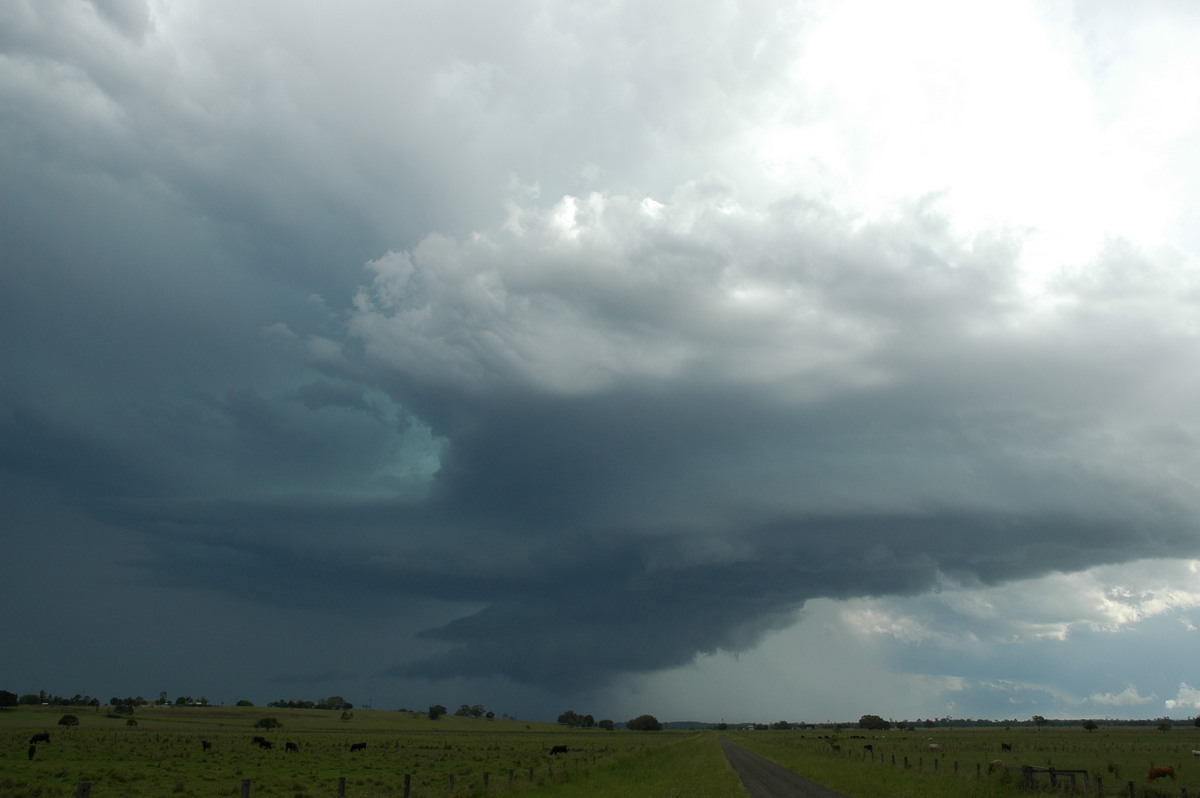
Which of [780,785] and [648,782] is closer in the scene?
[780,785]

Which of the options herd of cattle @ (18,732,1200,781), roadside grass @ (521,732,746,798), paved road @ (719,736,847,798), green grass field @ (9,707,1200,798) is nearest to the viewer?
roadside grass @ (521,732,746,798)

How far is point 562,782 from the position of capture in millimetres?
40688

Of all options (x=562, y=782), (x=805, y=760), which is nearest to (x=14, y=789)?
(x=562, y=782)

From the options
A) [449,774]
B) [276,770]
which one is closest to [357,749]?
[276,770]

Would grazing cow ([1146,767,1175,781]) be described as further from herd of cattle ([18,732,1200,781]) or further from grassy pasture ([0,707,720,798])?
grassy pasture ([0,707,720,798])

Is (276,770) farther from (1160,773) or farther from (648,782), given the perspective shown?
(1160,773)

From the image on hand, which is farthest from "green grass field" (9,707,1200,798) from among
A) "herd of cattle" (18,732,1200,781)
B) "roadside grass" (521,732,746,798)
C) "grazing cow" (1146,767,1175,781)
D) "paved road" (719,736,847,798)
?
"paved road" (719,736,847,798)

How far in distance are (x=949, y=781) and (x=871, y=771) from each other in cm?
1035

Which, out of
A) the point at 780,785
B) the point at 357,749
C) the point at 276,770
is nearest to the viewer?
the point at 780,785

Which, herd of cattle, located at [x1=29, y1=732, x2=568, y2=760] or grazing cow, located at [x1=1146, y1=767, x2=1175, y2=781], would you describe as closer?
grazing cow, located at [x1=1146, y1=767, x2=1175, y2=781]

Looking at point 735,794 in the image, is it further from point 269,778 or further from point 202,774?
point 202,774

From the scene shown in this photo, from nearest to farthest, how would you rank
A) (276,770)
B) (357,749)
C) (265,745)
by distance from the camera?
(276,770), (265,745), (357,749)

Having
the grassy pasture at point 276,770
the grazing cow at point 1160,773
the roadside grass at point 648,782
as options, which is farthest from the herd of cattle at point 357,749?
the roadside grass at point 648,782

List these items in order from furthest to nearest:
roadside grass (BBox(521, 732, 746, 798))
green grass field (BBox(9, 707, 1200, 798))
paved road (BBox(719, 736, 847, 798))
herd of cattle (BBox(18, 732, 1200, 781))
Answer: herd of cattle (BBox(18, 732, 1200, 781))
green grass field (BBox(9, 707, 1200, 798))
paved road (BBox(719, 736, 847, 798))
roadside grass (BBox(521, 732, 746, 798))
